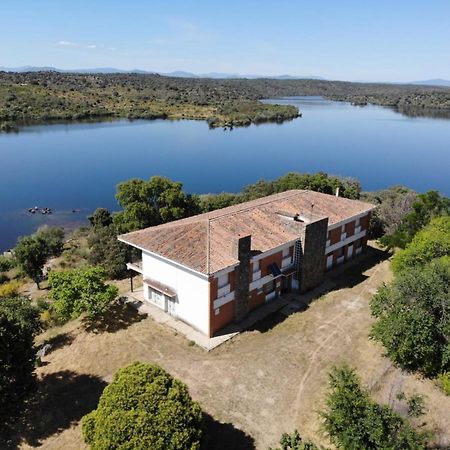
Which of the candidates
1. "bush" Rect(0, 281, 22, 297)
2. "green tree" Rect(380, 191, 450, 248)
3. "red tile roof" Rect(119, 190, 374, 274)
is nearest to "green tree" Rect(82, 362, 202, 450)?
"red tile roof" Rect(119, 190, 374, 274)

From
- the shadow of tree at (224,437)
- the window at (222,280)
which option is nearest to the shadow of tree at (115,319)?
the window at (222,280)

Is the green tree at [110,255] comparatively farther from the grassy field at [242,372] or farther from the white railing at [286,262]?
the white railing at [286,262]

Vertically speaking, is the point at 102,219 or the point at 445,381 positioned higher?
the point at 102,219

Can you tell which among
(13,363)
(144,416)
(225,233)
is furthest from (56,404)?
(225,233)

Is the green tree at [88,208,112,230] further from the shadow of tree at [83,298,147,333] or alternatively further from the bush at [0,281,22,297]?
the shadow of tree at [83,298,147,333]

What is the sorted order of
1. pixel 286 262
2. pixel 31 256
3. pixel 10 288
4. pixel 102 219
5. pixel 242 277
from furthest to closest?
pixel 102 219, pixel 31 256, pixel 10 288, pixel 286 262, pixel 242 277

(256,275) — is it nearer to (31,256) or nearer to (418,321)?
(418,321)
